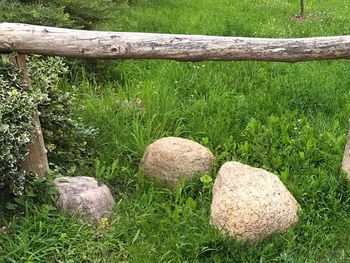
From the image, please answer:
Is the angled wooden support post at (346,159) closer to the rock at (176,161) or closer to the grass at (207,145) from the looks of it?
the grass at (207,145)

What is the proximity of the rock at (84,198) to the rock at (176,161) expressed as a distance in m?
0.53

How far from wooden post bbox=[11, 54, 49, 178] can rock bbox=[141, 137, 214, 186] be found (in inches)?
34.4

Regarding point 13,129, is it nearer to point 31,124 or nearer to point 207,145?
point 31,124

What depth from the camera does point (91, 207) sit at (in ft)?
13.4

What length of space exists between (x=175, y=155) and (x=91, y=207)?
2.93 feet

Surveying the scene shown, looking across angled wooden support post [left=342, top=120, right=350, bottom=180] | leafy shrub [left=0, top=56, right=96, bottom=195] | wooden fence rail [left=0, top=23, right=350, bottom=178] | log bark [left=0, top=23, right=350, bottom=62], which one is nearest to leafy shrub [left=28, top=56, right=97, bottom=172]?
leafy shrub [left=0, top=56, right=96, bottom=195]

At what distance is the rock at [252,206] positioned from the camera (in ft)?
12.5

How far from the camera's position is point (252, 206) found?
383 centimetres

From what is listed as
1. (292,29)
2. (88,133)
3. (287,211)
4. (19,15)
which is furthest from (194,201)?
(292,29)

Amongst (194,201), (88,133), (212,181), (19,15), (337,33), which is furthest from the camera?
(337,33)

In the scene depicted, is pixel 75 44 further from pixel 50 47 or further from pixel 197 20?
pixel 197 20

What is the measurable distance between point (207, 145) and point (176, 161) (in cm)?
64

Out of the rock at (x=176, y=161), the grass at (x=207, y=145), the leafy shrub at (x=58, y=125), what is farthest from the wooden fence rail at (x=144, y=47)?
the rock at (x=176, y=161)

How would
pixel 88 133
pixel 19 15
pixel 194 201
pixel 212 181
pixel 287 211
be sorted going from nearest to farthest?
pixel 287 211 < pixel 194 201 < pixel 212 181 < pixel 88 133 < pixel 19 15
